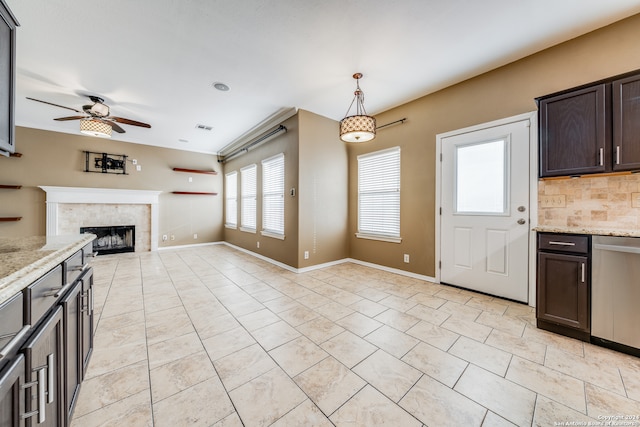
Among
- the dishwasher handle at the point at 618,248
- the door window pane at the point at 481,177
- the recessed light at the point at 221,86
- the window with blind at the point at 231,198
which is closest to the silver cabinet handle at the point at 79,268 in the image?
the recessed light at the point at 221,86

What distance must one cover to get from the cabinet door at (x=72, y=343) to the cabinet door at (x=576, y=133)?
387cm

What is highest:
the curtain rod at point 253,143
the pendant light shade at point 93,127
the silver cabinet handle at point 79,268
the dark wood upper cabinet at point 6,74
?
the curtain rod at point 253,143

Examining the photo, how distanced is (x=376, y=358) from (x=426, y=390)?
0.40m

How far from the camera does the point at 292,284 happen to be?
11.6 ft

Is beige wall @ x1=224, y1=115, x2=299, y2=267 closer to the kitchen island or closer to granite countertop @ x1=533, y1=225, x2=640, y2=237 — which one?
the kitchen island

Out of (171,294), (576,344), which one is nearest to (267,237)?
(171,294)

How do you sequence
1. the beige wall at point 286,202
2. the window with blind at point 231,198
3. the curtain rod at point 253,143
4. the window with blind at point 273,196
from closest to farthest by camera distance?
1. the beige wall at point 286,202
2. the curtain rod at point 253,143
3. the window with blind at point 273,196
4. the window with blind at point 231,198

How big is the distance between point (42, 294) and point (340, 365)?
5.59ft

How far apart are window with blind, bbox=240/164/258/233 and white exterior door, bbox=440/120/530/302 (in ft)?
13.2

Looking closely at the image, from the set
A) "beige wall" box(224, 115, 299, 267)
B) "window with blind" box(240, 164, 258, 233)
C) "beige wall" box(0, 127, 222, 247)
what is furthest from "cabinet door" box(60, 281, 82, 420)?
"beige wall" box(0, 127, 222, 247)

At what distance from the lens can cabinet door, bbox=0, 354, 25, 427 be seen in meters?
0.61

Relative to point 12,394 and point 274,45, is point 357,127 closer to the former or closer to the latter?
point 274,45

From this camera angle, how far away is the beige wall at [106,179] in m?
4.78

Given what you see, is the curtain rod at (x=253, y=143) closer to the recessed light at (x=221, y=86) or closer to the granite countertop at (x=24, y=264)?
the recessed light at (x=221, y=86)
